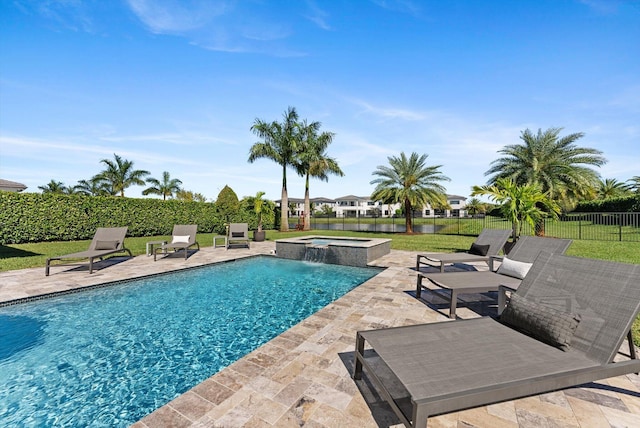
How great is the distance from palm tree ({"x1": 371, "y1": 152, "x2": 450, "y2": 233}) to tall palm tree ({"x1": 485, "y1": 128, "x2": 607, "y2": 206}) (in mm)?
4427

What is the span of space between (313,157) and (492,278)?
18626 millimetres

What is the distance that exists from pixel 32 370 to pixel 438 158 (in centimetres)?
2048

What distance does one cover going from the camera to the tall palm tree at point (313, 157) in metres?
21.7

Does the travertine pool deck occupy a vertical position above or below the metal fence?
below

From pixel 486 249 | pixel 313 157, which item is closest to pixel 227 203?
pixel 313 157

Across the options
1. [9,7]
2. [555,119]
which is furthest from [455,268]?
[9,7]

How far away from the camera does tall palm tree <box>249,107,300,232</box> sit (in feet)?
69.1

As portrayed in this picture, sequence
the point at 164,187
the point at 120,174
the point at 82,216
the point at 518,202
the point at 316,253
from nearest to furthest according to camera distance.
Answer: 1. the point at 518,202
2. the point at 316,253
3. the point at 82,216
4. the point at 120,174
5. the point at 164,187

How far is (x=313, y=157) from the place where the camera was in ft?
71.4

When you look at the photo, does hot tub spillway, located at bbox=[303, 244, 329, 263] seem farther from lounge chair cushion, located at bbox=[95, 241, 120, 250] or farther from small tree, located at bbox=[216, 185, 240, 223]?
small tree, located at bbox=[216, 185, 240, 223]

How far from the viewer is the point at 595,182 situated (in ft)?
44.9

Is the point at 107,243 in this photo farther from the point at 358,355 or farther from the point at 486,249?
the point at 486,249

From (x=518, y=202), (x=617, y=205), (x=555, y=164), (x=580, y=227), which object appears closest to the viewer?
(x=518, y=202)

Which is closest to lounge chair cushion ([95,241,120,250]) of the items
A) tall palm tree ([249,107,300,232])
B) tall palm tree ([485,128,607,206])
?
tall palm tree ([249,107,300,232])
